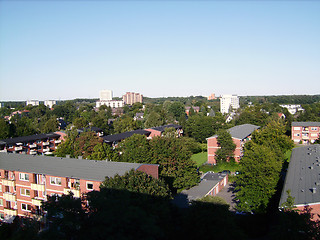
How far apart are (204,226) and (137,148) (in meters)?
17.5

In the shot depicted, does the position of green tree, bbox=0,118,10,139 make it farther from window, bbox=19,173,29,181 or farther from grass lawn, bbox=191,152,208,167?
grass lawn, bbox=191,152,208,167

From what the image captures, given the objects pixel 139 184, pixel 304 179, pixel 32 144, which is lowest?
pixel 32 144

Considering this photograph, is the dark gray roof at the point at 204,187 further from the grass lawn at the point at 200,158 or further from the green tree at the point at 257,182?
the grass lawn at the point at 200,158

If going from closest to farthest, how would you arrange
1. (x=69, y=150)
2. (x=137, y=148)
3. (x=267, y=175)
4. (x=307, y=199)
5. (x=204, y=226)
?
(x=204, y=226) < (x=307, y=199) < (x=267, y=175) < (x=137, y=148) < (x=69, y=150)

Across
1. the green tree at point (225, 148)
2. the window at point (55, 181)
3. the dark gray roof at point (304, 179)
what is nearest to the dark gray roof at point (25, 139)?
the window at point (55, 181)

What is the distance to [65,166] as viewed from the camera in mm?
19609

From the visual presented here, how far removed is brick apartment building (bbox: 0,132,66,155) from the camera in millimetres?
35991

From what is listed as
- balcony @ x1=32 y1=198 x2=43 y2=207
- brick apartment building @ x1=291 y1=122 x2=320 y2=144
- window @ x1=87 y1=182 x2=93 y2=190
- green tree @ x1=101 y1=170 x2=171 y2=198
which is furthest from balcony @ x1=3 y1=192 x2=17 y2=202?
brick apartment building @ x1=291 y1=122 x2=320 y2=144

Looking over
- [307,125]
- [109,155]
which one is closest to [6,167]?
[109,155]

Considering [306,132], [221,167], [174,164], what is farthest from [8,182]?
[306,132]

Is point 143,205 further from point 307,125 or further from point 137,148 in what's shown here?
point 307,125

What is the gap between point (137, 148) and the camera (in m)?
27.0

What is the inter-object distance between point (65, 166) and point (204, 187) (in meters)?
12.0

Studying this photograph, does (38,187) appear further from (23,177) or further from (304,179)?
(304,179)
